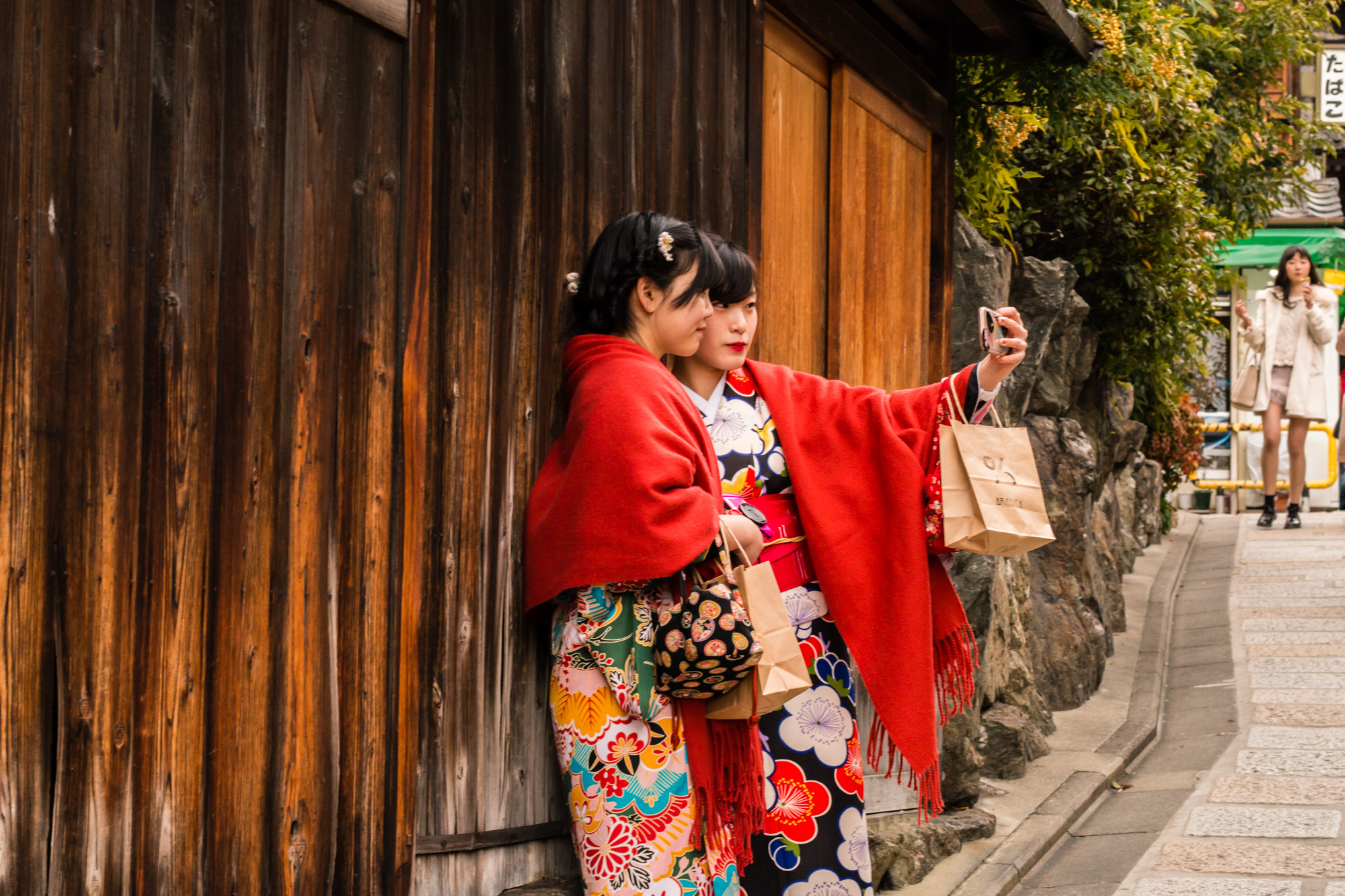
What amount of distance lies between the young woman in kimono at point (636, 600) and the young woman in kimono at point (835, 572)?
1.57 ft

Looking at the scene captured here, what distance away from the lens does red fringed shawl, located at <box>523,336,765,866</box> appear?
2.75 metres

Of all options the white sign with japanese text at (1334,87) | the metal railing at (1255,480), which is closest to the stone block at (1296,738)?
the metal railing at (1255,480)

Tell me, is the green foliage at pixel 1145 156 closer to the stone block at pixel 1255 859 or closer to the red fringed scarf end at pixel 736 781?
the stone block at pixel 1255 859

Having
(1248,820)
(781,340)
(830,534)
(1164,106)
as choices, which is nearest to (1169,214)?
(1164,106)

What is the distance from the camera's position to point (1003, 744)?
20.5 ft

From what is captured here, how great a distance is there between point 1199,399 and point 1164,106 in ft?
30.7

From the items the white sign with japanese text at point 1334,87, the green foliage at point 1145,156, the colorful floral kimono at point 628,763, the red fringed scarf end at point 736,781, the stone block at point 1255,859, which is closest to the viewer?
the colorful floral kimono at point 628,763

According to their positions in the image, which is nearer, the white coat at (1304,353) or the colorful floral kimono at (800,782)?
the colorful floral kimono at (800,782)

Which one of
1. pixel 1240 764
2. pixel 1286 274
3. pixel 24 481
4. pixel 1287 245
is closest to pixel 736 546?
pixel 24 481

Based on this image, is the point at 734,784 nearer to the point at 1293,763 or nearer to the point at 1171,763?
the point at 1293,763

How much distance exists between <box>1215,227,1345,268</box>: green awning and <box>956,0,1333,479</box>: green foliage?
3.66m

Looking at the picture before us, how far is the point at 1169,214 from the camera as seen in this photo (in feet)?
31.4

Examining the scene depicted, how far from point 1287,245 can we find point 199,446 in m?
18.1

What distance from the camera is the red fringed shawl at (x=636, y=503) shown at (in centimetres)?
275
